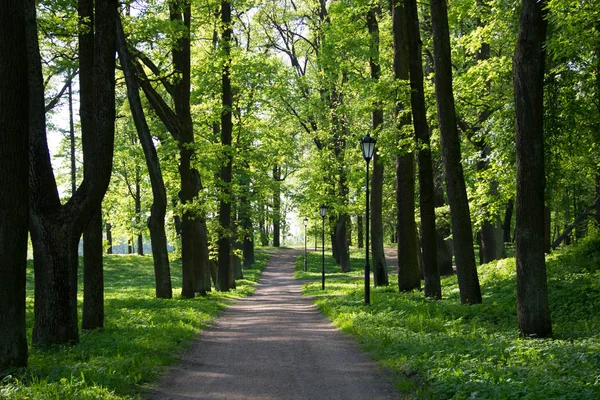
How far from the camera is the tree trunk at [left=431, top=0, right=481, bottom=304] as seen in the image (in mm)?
12867

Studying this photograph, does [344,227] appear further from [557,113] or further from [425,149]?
[557,113]

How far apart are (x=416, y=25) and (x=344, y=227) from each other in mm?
22226

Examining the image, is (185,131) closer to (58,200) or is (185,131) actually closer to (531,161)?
(58,200)

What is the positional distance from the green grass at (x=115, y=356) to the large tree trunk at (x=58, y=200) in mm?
646

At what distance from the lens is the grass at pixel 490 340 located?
6.13 metres

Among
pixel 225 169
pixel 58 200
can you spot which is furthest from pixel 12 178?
pixel 225 169

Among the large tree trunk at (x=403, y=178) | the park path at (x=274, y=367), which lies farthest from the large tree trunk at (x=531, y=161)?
the large tree trunk at (x=403, y=178)

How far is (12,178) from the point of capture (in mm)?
7250

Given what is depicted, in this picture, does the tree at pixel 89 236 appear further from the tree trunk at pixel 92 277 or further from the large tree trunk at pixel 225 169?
the large tree trunk at pixel 225 169

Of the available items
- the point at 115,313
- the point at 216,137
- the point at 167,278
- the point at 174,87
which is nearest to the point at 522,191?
the point at 115,313

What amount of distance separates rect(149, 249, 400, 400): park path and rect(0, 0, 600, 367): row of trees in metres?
2.36

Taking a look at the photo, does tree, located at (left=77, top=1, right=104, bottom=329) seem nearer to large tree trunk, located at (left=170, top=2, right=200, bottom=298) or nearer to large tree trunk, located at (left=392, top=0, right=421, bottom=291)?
large tree trunk, located at (left=170, top=2, right=200, bottom=298)

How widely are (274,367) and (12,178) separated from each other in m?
4.65

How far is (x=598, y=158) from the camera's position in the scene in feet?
47.9
